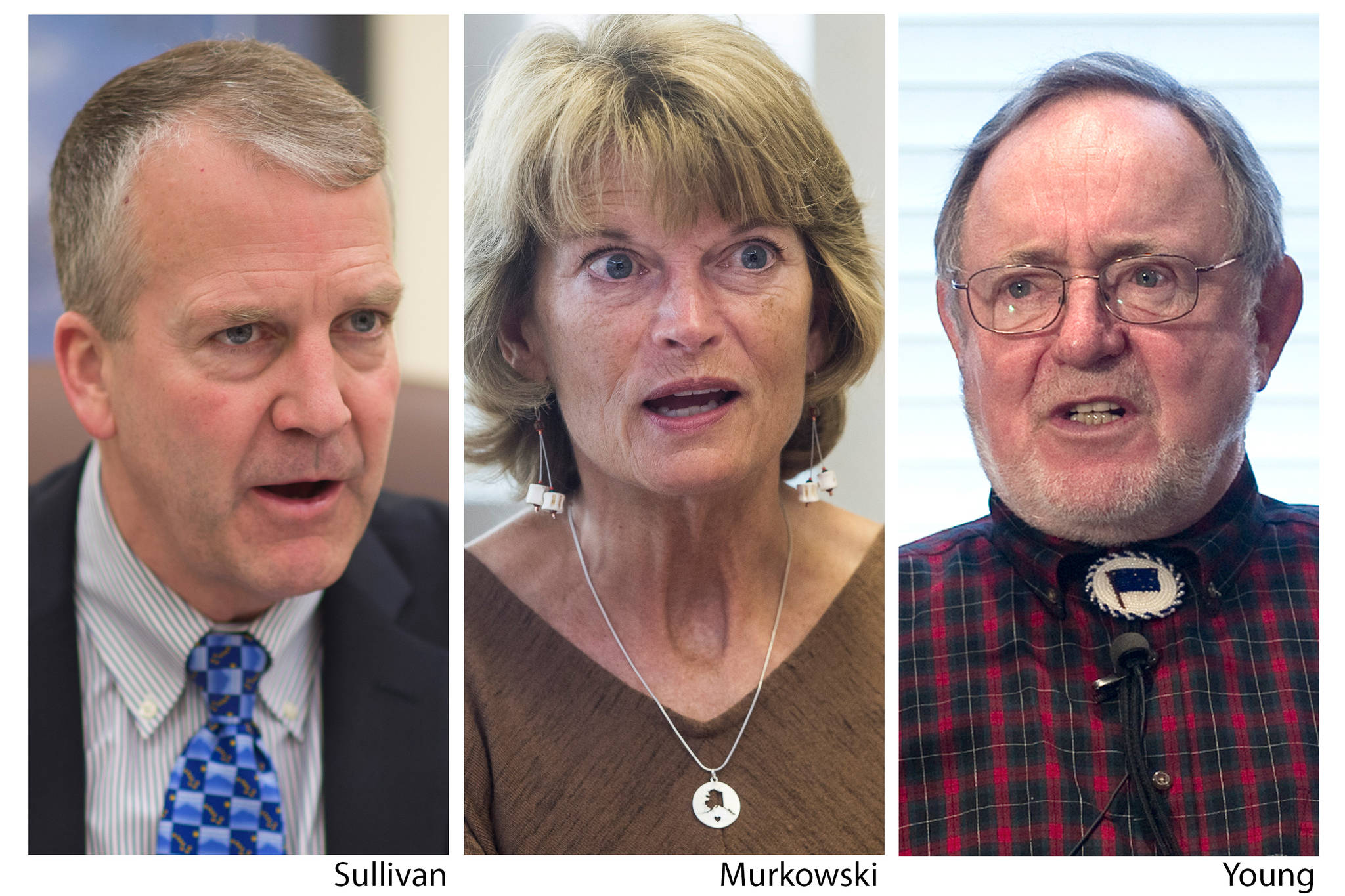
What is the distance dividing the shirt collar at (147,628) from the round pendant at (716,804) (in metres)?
0.75

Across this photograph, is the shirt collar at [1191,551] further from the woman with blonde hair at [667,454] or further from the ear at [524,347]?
the ear at [524,347]

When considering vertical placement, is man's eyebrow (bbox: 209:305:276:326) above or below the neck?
above

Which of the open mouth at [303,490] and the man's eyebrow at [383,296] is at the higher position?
the man's eyebrow at [383,296]

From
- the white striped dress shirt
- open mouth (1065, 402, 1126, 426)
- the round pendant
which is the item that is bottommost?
the round pendant

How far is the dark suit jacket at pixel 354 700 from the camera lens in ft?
6.91

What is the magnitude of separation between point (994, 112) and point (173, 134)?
1469 millimetres

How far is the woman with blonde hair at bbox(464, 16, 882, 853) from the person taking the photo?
1.99m

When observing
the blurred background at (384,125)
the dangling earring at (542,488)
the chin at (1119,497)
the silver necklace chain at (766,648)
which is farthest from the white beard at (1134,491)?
the blurred background at (384,125)

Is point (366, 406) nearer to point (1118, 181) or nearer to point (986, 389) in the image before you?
point (986, 389)

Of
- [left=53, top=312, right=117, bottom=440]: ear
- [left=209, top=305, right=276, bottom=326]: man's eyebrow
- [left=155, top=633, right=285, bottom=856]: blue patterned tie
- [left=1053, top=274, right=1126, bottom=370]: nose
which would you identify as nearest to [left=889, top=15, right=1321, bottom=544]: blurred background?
[left=1053, top=274, right=1126, bottom=370]: nose

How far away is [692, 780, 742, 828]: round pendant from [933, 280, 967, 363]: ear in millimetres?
901

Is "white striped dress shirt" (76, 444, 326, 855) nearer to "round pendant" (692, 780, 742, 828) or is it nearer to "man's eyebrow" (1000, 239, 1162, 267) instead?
"round pendant" (692, 780, 742, 828)
